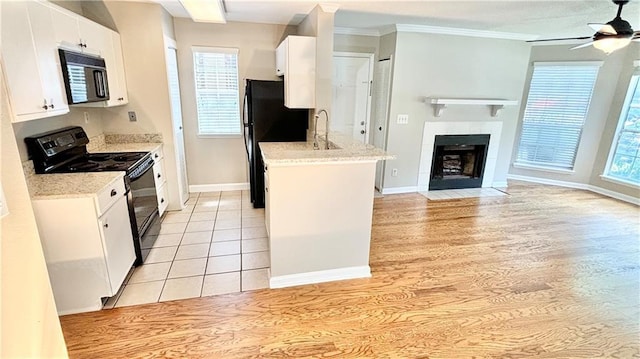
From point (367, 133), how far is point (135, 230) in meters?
3.62

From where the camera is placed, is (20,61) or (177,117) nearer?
(20,61)

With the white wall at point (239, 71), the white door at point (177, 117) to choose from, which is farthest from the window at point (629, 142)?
the white door at point (177, 117)

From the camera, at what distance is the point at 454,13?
11.5 feet

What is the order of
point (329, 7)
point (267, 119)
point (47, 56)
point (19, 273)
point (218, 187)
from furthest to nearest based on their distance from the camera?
point (218, 187) < point (267, 119) < point (329, 7) < point (47, 56) < point (19, 273)

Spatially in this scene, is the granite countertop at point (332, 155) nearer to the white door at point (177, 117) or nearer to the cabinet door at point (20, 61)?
the cabinet door at point (20, 61)

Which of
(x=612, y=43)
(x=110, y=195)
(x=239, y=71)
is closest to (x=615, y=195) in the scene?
(x=612, y=43)

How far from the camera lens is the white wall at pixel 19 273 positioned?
3.38 ft

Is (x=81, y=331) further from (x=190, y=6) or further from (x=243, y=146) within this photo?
(x=243, y=146)

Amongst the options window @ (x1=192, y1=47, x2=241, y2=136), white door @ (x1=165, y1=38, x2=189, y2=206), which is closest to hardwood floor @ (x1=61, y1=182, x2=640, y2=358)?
white door @ (x1=165, y1=38, x2=189, y2=206)

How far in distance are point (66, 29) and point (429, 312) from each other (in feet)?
11.6

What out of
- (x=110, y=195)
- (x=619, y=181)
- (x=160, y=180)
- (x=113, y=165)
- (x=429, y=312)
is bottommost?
(x=429, y=312)

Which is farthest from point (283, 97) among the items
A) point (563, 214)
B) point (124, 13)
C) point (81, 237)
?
point (563, 214)

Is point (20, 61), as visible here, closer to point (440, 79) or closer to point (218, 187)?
point (218, 187)

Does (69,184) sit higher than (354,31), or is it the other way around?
(354,31)
